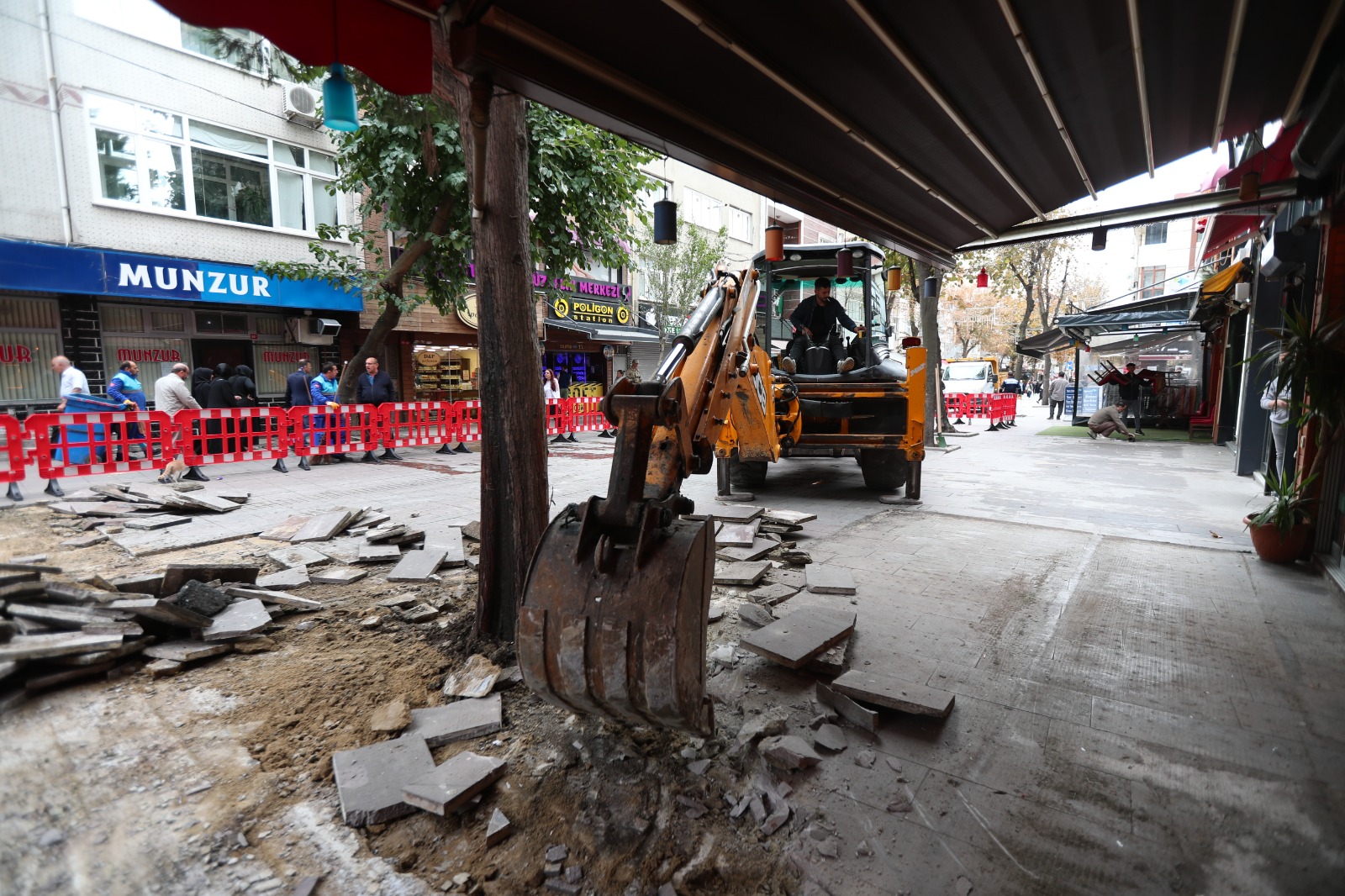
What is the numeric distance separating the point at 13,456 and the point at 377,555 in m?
5.87

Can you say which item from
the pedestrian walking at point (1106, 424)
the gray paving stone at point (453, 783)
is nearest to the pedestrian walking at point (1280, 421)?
the gray paving stone at point (453, 783)

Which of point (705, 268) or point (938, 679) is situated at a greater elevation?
point (705, 268)

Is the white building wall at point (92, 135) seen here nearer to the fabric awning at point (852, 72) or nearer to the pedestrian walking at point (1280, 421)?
the fabric awning at point (852, 72)

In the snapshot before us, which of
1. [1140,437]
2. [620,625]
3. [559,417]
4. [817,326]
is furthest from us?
[1140,437]

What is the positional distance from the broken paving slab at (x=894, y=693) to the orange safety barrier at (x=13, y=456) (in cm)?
970

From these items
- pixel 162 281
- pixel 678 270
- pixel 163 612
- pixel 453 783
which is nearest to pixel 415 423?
pixel 162 281

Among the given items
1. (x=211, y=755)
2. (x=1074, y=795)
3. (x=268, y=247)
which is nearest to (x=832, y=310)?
(x=1074, y=795)

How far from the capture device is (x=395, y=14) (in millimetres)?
2492

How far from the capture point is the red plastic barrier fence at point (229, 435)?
935 cm

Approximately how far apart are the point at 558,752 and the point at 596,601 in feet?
3.10

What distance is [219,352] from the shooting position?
1491 cm

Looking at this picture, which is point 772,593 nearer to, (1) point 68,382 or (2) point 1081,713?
(2) point 1081,713

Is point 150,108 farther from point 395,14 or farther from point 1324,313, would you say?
point 1324,313

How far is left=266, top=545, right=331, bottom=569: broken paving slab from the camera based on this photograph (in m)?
5.57
